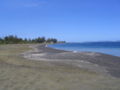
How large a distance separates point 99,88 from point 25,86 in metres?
3.00

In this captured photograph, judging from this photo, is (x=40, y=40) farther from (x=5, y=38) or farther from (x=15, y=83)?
(x=15, y=83)

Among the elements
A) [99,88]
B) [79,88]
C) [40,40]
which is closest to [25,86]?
[79,88]

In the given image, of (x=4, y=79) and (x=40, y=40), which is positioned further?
(x=40, y=40)

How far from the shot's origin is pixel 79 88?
337 inches

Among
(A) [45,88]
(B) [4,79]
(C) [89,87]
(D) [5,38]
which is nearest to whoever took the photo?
(A) [45,88]

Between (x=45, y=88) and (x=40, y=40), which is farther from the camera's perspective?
(x=40, y=40)

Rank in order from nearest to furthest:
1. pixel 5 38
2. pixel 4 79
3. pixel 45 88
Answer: pixel 45 88 < pixel 4 79 < pixel 5 38

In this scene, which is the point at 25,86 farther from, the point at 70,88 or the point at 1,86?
the point at 70,88

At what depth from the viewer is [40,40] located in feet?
656

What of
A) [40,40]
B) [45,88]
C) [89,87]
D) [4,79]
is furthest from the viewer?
[40,40]

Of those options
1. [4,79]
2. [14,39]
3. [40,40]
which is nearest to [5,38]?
[14,39]

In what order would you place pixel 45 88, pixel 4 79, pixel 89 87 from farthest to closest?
pixel 4 79, pixel 89 87, pixel 45 88

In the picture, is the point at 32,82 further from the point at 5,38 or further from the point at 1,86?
the point at 5,38

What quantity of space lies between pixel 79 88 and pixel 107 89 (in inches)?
44.1
